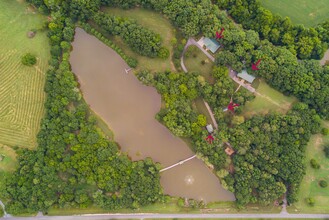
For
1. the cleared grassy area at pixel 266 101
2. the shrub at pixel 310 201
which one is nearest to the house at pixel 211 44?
the cleared grassy area at pixel 266 101

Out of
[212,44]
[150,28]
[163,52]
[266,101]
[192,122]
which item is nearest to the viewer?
[192,122]

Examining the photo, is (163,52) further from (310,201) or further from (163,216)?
(310,201)

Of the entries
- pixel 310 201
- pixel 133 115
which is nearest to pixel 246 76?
pixel 133 115

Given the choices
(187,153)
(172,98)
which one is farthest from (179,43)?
(187,153)

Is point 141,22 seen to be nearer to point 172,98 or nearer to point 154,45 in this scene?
point 154,45

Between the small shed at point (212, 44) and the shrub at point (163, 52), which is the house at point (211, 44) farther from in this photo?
the shrub at point (163, 52)
